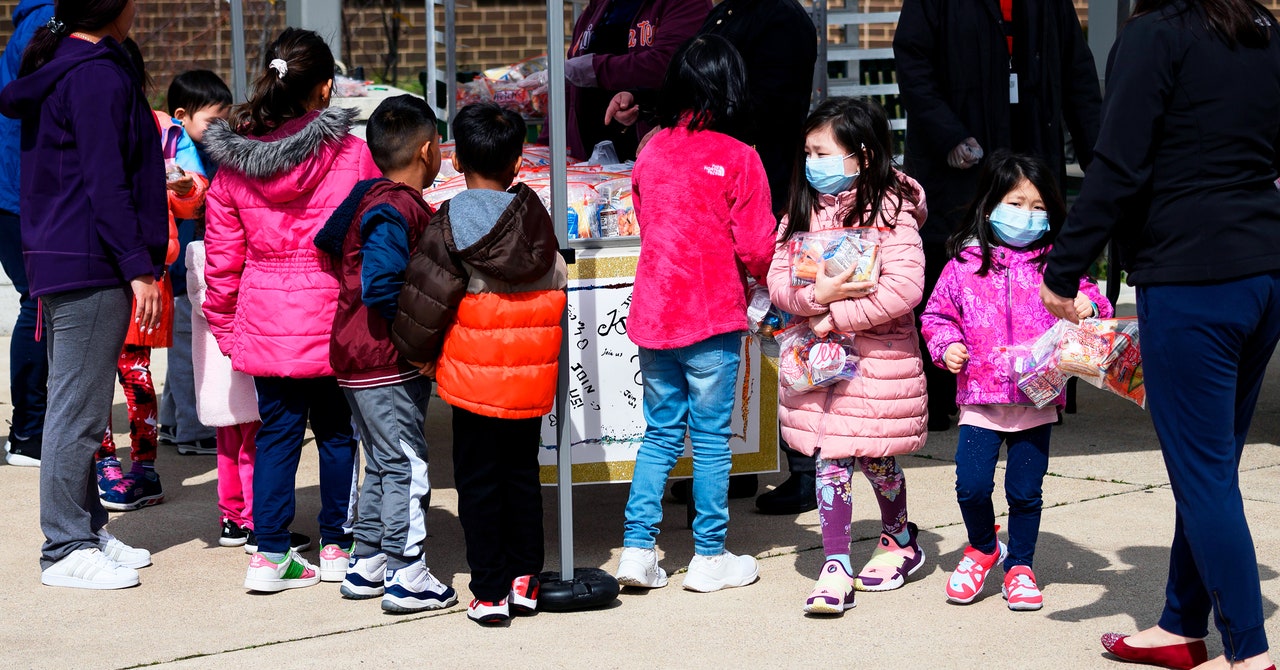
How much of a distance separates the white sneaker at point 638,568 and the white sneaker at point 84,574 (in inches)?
60.3

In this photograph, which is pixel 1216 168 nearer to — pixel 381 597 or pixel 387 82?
pixel 381 597

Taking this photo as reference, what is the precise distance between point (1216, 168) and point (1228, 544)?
0.86 metres

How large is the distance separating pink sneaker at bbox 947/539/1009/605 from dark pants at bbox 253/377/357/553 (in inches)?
74.2

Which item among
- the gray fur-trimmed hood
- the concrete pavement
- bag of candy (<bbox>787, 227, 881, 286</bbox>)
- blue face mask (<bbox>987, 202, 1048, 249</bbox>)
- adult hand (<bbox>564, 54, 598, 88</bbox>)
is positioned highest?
adult hand (<bbox>564, 54, 598, 88</bbox>)

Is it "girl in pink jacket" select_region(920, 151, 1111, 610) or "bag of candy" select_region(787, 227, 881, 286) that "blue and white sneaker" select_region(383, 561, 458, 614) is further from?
"girl in pink jacket" select_region(920, 151, 1111, 610)

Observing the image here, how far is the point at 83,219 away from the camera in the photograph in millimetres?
4340

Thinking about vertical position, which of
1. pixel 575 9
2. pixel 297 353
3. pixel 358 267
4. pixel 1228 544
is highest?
pixel 575 9

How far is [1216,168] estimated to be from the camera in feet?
10.9

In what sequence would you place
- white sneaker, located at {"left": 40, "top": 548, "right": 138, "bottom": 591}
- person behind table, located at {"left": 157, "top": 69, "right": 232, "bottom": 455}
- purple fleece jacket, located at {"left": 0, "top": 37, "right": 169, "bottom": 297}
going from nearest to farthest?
purple fleece jacket, located at {"left": 0, "top": 37, "right": 169, "bottom": 297}, white sneaker, located at {"left": 40, "top": 548, "right": 138, "bottom": 591}, person behind table, located at {"left": 157, "top": 69, "right": 232, "bottom": 455}

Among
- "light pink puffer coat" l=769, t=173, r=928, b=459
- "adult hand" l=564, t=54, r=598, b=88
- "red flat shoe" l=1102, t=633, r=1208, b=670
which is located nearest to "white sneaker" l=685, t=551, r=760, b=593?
"light pink puffer coat" l=769, t=173, r=928, b=459

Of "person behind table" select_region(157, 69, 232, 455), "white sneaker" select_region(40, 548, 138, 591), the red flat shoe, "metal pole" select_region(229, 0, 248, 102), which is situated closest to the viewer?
the red flat shoe

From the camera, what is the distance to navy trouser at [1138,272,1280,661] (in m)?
3.32

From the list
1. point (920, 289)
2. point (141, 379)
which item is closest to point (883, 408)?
point (920, 289)

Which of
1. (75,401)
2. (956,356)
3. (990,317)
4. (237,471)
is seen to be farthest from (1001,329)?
(75,401)
